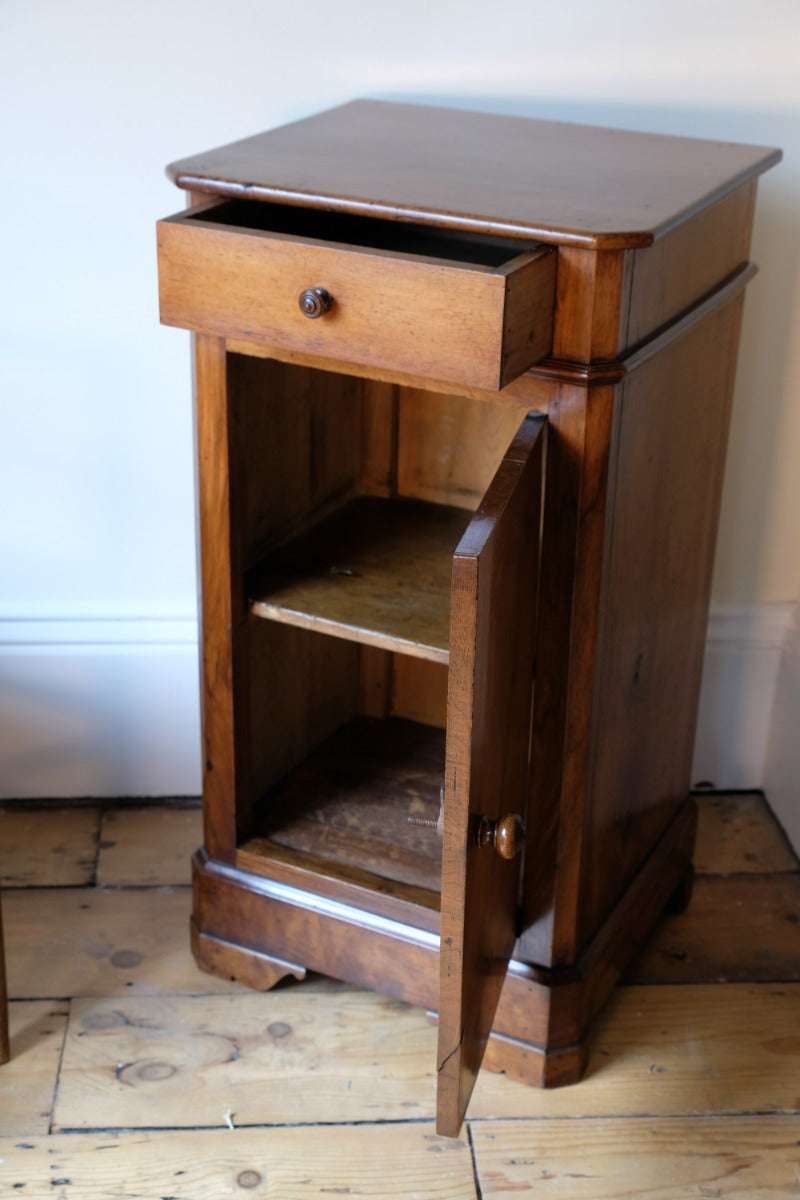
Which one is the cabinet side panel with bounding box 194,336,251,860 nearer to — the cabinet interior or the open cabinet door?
the cabinet interior

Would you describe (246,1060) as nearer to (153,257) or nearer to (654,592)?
(654,592)

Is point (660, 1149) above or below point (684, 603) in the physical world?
below

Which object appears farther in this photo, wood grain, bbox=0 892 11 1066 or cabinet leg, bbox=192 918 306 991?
cabinet leg, bbox=192 918 306 991

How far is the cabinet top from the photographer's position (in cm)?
120

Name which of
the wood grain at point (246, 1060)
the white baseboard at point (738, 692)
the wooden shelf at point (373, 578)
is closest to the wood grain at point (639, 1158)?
the wood grain at point (246, 1060)

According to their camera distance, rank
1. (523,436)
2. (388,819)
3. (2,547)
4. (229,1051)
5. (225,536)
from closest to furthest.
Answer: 1. (523,436)
2. (225,536)
3. (229,1051)
4. (388,819)
5. (2,547)

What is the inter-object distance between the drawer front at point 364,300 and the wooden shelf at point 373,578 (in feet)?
0.98

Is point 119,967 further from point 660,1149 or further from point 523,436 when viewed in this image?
point 523,436

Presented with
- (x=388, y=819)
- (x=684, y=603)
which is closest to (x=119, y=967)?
(x=388, y=819)

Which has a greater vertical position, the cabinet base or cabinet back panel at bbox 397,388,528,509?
cabinet back panel at bbox 397,388,528,509

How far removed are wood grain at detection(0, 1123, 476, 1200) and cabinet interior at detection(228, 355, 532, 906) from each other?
0.25 m

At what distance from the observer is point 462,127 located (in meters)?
1.53

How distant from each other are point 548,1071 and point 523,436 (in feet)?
2.27

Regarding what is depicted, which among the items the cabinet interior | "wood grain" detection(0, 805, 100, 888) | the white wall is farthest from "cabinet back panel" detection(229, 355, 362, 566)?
"wood grain" detection(0, 805, 100, 888)
